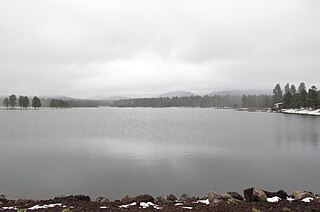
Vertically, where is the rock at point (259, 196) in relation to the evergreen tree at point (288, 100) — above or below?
below

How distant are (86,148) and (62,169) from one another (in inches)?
393

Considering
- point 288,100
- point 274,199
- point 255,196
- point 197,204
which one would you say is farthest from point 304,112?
point 197,204

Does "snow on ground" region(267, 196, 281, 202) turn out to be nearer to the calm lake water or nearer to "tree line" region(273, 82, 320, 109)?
the calm lake water

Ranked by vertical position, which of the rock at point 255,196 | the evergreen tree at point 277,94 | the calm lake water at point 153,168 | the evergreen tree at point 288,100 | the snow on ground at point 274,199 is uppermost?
the evergreen tree at point 277,94

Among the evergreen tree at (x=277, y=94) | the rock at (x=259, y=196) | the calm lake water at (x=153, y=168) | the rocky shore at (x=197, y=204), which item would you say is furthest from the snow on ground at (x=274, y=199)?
the evergreen tree at (x=277, y=94)

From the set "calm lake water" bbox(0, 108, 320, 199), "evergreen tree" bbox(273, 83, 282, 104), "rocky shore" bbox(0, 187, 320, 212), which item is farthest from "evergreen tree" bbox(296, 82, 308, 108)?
"rocky shore" bbox(0, 187, 320, 212)

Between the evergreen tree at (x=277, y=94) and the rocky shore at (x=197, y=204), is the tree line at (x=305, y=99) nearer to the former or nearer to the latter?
the evergreen tree at (x=277, y=94)

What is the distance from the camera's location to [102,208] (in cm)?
1083

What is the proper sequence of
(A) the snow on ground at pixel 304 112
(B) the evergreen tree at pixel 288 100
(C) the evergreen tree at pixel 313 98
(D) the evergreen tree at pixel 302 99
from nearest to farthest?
(A) the snow on ground at pixel 304 112 < (C) the evergreen tree at pixel 313 98 < (D) the evergreen tree at pixel 302 99 < (B) the evergreen tree at pixel 288 100

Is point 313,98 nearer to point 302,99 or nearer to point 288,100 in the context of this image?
point 302,99

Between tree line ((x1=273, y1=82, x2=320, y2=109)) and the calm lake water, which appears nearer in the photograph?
the calm lake water

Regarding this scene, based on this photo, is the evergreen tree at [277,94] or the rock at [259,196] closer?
the rock at [259,196]

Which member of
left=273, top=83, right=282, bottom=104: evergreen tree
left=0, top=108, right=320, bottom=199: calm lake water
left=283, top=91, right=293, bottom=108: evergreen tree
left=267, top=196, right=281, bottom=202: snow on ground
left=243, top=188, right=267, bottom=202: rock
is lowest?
left=0, top=108, right=320, bottom=199: calm lake water

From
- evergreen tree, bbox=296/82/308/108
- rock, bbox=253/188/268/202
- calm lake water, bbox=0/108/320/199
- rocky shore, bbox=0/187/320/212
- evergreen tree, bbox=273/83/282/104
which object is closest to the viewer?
rocky shore, bbox=0/187/320/212
